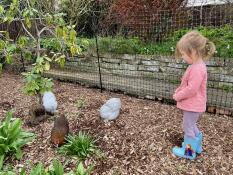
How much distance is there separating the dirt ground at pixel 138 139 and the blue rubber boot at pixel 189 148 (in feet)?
0.21

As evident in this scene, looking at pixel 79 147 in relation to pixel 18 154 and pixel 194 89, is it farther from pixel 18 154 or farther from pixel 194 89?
pixel 194 89

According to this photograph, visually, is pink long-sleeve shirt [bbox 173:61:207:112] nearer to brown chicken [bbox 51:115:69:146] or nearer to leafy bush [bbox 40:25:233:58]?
brown chicken [bbox 51:115:69:146]

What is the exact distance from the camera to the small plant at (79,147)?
3.18 m

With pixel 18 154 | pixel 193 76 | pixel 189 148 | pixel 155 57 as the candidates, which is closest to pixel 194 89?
pixel 193 76

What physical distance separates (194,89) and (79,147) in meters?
1.38

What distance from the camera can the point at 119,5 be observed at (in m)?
6.23

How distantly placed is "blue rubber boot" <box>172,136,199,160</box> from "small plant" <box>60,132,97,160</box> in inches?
37.0

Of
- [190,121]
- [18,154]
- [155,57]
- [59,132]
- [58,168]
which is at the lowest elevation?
[18,154]

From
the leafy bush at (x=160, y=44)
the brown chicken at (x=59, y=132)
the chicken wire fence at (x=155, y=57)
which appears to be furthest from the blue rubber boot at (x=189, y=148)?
the leafy bush at (x=160, y=44)

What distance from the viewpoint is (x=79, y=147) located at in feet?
10.5

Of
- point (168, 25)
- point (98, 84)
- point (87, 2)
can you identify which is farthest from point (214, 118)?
point (87, 2)

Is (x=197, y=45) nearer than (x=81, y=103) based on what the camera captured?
Yes

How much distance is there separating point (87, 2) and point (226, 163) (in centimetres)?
576

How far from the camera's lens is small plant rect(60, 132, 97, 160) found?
3184 mm
